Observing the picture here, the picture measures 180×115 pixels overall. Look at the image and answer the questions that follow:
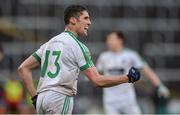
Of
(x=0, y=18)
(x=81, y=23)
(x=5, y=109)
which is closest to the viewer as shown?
(x=81, y=23)

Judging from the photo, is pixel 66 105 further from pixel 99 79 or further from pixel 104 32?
pixel 104 32

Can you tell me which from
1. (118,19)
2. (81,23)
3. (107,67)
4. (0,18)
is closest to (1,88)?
(0,18)

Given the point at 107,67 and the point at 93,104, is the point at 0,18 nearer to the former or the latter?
the point at 93,104

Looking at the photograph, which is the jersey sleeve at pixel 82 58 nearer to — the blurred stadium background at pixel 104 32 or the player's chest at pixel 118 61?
the player's chest at pixel 118 61

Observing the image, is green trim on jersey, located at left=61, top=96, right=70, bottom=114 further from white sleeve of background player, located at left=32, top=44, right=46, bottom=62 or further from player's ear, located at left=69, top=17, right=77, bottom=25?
player's ear, located at left=69, top=17, right=77, bottom=25

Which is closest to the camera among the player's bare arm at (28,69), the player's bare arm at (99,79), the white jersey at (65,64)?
the player's bare arm at (99,79)

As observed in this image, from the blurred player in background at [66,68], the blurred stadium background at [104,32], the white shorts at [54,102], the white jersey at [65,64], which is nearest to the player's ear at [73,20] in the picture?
the blurred player in background at [66,68]

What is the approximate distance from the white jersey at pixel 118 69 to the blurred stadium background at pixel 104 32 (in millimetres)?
7767

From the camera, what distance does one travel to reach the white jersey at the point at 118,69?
12195mm

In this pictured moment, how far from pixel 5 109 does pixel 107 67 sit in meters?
5.59

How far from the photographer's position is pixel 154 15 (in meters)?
22.4

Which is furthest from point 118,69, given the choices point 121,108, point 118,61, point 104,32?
point 104,32

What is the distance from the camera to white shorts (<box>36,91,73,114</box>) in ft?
24.6

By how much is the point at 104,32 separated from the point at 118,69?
9.60 m
